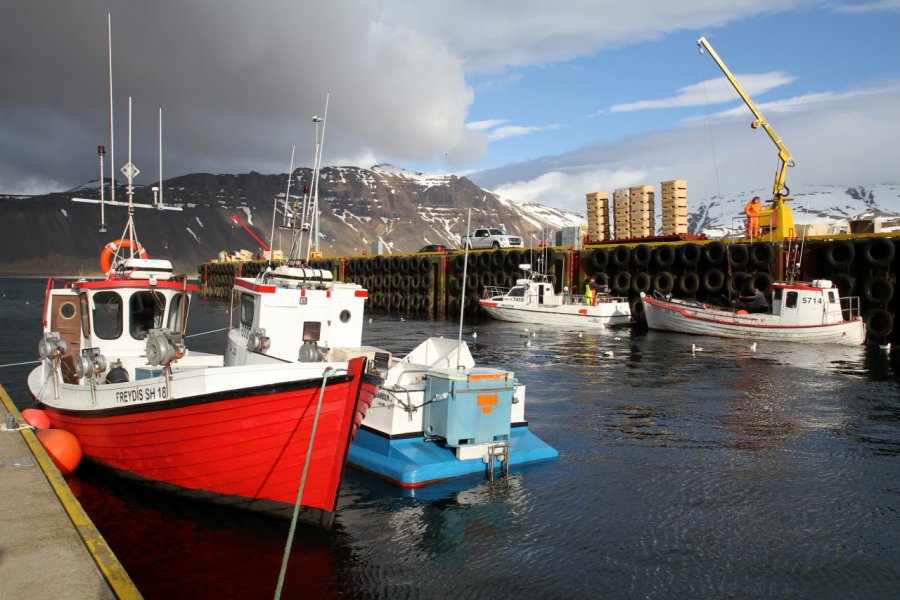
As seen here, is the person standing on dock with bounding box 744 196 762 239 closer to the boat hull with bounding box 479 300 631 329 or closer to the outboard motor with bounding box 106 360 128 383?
the boat hull with bounding box 479 300 631 329

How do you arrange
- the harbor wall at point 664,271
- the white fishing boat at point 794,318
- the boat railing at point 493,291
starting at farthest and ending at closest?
the boat railing at point 493,291 < the harbor wall at point 664,271 < the white fishing boat at point 794,318

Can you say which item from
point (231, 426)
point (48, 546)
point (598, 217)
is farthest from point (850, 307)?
point (48, 546)

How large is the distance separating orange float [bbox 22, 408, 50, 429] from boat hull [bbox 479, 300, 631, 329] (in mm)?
29122

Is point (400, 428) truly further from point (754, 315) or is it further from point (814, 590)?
point (754, 315)

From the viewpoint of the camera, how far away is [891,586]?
764 centimetres

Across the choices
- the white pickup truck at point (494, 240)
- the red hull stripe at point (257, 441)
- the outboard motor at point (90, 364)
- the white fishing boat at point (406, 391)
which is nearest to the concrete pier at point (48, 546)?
the red hull stripe at point (257, 441)

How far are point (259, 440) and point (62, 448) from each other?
4.36 metres

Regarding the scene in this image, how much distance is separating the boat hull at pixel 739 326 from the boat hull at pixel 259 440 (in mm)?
26708

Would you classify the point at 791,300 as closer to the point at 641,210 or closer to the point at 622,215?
the point at 641,210

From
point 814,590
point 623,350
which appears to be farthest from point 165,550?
point 623,350

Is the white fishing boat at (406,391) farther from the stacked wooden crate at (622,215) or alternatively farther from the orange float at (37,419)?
the stacked wooden crate at (622,215)

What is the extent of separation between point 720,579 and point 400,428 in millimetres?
5025

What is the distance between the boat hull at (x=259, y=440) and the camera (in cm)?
819

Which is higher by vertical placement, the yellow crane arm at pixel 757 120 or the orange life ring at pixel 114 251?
the yellow crane arm at pixel 757 120
